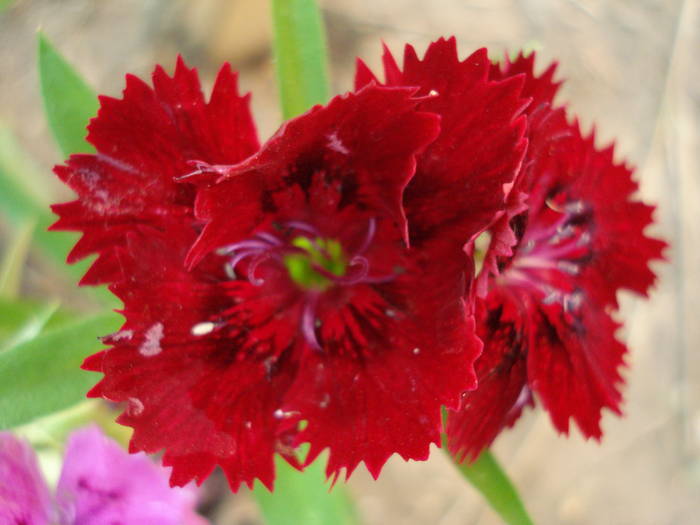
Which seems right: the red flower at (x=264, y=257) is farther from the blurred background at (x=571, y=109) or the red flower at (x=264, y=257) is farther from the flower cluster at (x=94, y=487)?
the blurred background at (x=571, y=109)

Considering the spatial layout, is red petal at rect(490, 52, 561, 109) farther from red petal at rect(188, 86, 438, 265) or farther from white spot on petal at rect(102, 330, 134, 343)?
white spot on petal at rect(102, 330, 134, 343)

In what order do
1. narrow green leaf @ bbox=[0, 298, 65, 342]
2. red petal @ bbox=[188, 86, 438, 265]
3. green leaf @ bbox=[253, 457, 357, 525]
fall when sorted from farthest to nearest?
narrow green leaf @ bbox=[0, 298, 65, 342] → green leaf @ bbox=[253, 457, 357, 525] → red petal @ bbox=[188, 86, 438, 265]

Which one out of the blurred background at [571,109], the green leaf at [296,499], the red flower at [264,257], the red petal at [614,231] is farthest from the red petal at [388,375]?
the blurred background at [571,109]

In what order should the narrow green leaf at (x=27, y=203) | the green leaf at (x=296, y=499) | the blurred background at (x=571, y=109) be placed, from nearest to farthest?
the green leaf at (x=296, y=499) < the narrow green leaf at (x=27, y=203) < the blurred background at (x=571, y=109)

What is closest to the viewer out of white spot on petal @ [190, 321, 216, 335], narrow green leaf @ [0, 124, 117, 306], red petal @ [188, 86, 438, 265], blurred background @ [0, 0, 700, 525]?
red petal @ [188, 86, 438, 265]

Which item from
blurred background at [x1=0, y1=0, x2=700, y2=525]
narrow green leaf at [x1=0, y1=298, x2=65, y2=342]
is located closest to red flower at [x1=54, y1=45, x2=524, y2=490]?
narrow green leaf at [x1=0, y1=298, x2=65, y2=342]

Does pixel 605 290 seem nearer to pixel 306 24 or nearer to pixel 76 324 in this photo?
pixel 306 24
